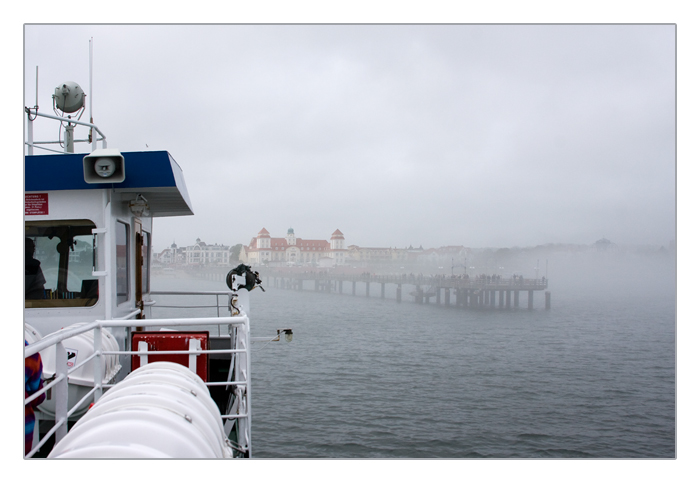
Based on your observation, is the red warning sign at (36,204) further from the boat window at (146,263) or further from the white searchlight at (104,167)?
the boat window at (146,263)

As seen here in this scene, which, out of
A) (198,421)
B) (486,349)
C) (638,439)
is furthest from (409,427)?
(486,349)

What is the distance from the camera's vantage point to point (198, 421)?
8.36ft

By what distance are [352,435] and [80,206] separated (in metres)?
13.0

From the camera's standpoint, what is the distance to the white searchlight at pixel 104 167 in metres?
4.98

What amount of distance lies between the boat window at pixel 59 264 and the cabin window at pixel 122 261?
0.42 meters

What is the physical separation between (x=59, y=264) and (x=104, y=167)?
136 centimetres

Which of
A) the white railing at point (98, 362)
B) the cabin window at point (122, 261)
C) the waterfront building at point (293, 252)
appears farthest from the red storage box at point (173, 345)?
the waterfront building at point (293, 252)

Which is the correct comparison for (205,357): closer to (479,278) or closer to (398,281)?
(479,278)

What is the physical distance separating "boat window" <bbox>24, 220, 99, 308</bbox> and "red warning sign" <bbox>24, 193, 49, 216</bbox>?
12cm


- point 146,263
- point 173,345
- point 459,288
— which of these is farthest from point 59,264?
point 459,288

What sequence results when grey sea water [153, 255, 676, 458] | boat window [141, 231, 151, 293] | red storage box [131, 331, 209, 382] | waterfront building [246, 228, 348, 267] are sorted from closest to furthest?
red storage box [131, 331, 209, 382] → boat window [141, 231, 151, 293] → grey sea water [153, 255, 676, 458] → waterfront building [246, 228, 348, 267]

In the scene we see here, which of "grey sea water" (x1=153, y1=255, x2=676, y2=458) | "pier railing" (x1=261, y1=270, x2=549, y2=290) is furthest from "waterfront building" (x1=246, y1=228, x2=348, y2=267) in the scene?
"grey sea water" (x1=153, y1=255, x2=676, y2=458)

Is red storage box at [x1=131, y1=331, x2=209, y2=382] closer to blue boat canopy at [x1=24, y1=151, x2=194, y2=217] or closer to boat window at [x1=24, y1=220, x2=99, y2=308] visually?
boat window at [x1=24, y1=220, x2=99, y2=308]

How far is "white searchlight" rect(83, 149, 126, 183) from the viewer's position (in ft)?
16.4
